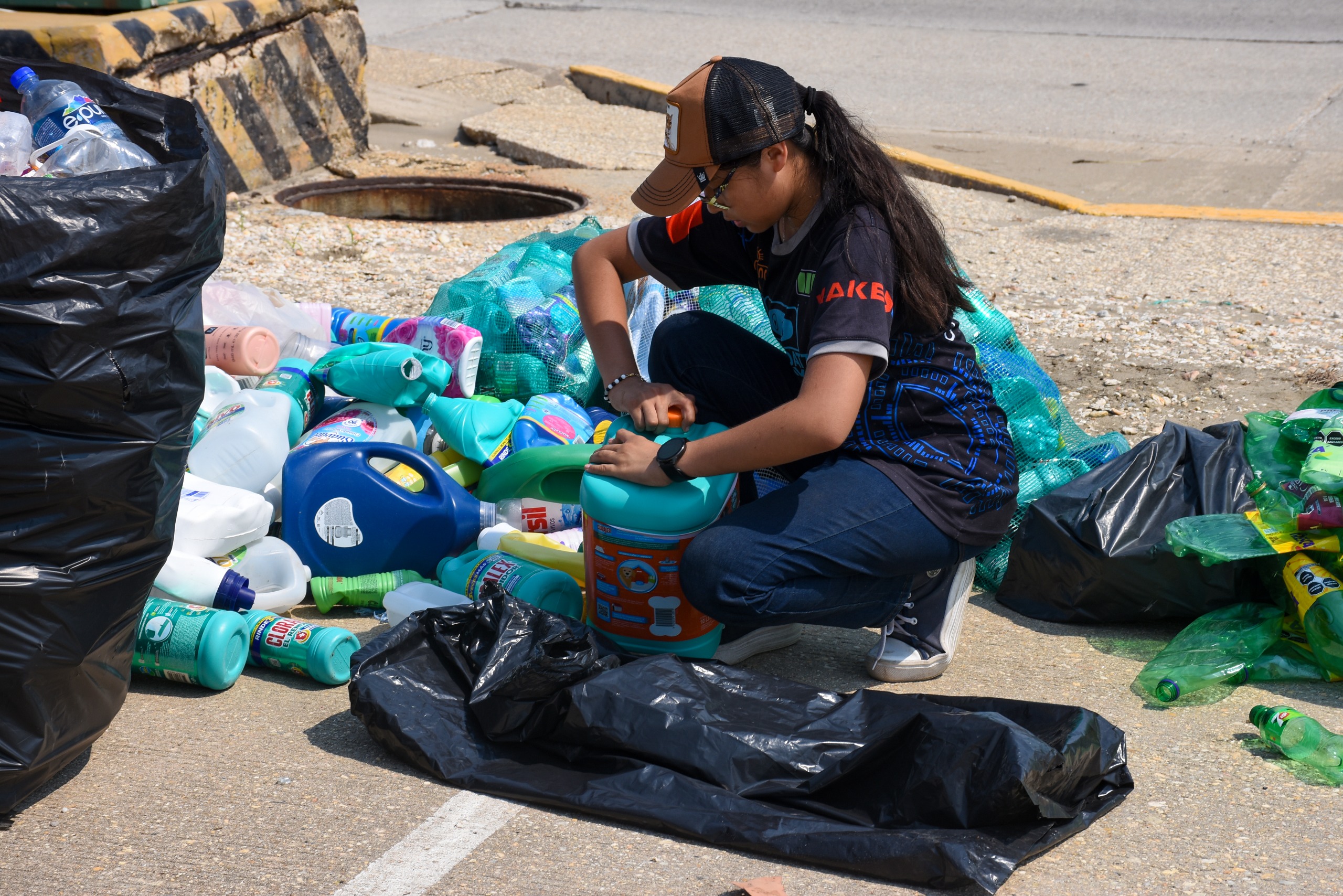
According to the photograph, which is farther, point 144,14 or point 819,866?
point 144,14

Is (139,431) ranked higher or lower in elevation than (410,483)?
higher

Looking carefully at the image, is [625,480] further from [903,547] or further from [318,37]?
[318,37]

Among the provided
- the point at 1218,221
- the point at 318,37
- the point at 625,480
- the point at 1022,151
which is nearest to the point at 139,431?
the point at 625,480

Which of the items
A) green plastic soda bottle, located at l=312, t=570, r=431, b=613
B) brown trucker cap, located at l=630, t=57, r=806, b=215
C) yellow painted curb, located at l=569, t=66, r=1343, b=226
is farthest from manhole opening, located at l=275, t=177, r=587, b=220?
brown trucker cap, located at l=630, t=57, r=806, b=215

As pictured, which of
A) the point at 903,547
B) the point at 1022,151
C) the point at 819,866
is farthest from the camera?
the point at 1022,151

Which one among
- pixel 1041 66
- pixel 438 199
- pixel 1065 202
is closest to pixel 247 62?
pixel 438 199

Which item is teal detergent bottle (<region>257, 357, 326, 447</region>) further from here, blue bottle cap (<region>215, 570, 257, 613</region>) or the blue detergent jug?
blue bottle cap (<region>215, 570, 257, 613</region>)

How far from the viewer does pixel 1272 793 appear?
2100 mm

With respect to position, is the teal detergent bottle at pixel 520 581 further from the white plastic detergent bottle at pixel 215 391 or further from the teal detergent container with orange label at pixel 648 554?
the white plastic detergent bottle at pixel 215 391

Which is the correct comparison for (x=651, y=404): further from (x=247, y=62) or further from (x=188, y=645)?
(x=247, y=62)

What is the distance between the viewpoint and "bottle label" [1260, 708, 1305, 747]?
2.21 metres

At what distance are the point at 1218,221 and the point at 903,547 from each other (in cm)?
454

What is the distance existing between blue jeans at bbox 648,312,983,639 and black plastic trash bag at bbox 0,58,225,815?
1.00 metres

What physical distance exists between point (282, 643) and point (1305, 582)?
83.7 inches
